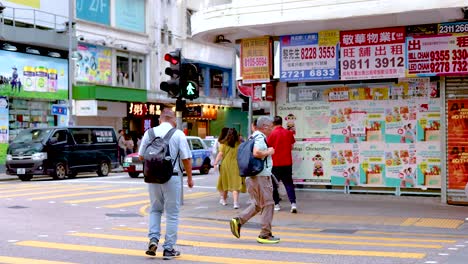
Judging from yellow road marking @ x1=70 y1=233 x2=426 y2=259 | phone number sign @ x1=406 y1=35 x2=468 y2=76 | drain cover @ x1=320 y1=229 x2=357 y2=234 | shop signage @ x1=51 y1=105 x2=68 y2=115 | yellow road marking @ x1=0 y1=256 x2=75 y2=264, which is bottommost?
drain cover @ x1=320 y1=229 x2=357 y2=234

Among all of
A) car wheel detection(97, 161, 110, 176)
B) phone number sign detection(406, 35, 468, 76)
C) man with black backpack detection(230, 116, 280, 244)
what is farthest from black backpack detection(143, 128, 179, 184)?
car wheel detection(97, 161, 110, 176)

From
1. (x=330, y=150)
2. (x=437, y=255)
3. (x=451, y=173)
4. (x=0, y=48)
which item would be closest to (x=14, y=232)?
(x=437, y=255)

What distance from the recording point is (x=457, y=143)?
14359 mm

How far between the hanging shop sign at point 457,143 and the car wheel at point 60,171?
15161 mm

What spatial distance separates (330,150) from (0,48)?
1984 cm

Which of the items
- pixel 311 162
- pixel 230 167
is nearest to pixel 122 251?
pixel 230 167

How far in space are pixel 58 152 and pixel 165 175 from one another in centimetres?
1771

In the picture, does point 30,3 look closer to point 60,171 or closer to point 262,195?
point 60,171

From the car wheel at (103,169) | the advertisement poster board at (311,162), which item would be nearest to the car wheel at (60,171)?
the car wheel at (103,169)

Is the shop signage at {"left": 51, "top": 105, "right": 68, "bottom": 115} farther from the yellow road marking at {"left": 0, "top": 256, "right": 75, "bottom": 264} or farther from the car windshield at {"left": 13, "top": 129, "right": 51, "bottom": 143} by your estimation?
the yellow road marking at {"left": 0, "top": 256, "right": 75, "bottom": 264}

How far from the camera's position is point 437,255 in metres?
8.66

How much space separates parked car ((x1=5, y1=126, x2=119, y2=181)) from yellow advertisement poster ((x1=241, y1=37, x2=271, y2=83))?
11.1m

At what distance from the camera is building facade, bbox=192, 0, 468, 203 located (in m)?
14.1

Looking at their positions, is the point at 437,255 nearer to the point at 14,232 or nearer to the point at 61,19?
the point at 14,232
